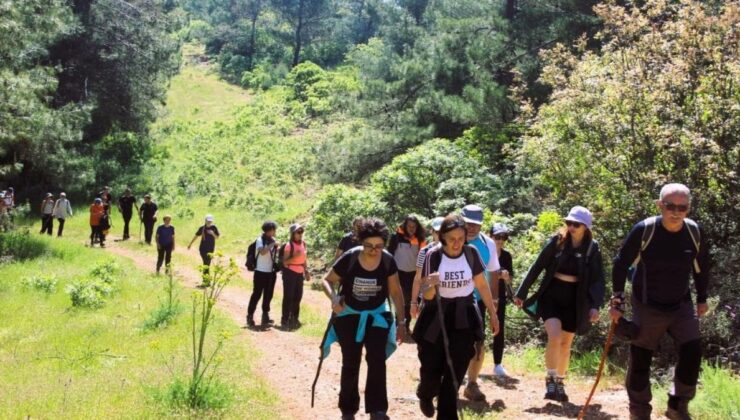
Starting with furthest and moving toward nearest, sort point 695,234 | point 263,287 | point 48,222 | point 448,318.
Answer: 1. point 48,222
2. point 263,287
3. point 448,318
4. point 695,234

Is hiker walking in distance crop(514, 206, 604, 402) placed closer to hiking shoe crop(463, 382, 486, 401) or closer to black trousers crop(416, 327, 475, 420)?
hiking shoe crop(463, 382, 486, 401)

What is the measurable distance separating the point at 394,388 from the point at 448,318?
2.43m

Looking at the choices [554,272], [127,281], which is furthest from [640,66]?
[127,281]

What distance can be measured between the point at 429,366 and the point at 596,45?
1483 centimetres

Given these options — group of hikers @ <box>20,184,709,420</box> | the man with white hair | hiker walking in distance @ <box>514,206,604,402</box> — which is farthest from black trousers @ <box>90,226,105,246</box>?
the man with white hair

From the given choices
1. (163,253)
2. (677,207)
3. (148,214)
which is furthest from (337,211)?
(677,207)

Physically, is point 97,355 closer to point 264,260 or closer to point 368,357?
point 264,260

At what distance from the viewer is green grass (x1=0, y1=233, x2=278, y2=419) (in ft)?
22.4

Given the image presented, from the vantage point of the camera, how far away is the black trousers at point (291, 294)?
11062mm

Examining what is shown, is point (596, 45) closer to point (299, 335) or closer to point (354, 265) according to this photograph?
point (299, 335)

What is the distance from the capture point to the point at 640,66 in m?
10.5

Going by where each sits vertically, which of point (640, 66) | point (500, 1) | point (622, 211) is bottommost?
point (622, 211)

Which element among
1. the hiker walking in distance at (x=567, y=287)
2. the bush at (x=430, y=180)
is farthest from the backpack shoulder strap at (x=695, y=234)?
the bush at (x=430, y=180)

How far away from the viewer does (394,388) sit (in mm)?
7652
